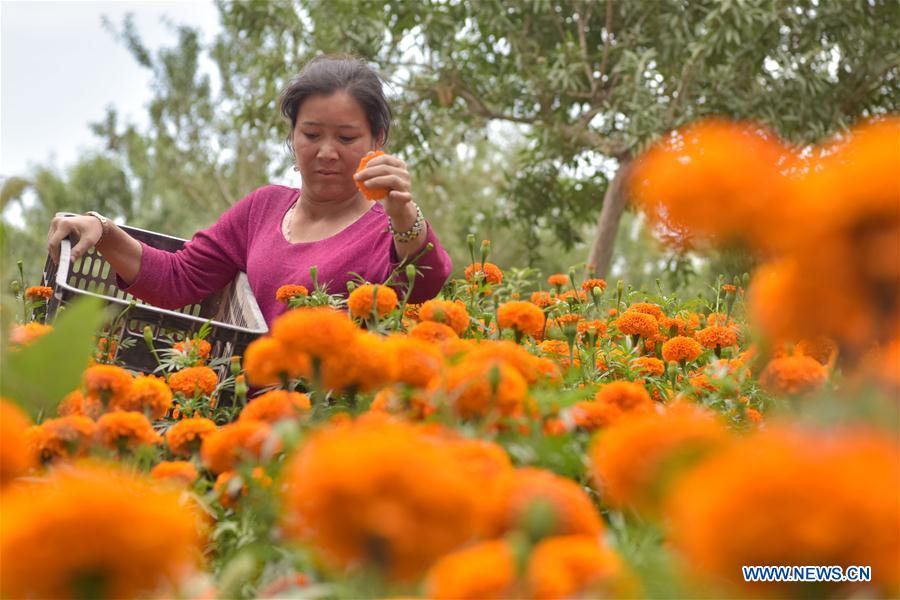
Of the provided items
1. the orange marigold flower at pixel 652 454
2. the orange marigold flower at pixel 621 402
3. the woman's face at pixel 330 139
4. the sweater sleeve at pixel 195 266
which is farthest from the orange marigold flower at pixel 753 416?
the sweater sleeve at pixel 195 266

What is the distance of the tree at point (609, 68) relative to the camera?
6.11m

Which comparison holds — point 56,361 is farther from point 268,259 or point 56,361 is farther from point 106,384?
point 268,259

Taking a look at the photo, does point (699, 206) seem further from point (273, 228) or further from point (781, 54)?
point (781, 54)

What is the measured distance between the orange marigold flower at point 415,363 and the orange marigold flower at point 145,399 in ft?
1.02

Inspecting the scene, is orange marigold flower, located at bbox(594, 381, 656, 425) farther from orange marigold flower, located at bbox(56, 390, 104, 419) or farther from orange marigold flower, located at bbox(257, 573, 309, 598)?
orange marigold flower, located at bbox(56, 390, 104, 419)

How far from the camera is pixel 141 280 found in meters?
2.62

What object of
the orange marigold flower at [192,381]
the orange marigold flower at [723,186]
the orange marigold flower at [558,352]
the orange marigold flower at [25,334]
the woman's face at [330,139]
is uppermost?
the woman's face at [330,139]

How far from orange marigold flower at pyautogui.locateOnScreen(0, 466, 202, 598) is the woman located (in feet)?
4.78

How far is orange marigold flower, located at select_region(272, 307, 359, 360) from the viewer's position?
0.87 metres

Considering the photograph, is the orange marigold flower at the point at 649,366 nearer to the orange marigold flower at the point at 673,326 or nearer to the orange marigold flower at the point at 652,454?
the orange marigold flower at the point at 673,326

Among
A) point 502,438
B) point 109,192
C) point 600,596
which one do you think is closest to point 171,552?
point 600,596

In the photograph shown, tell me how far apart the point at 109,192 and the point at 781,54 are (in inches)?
695

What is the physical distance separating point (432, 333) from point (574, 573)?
1.76 ft

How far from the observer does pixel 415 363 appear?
886 millimetres
